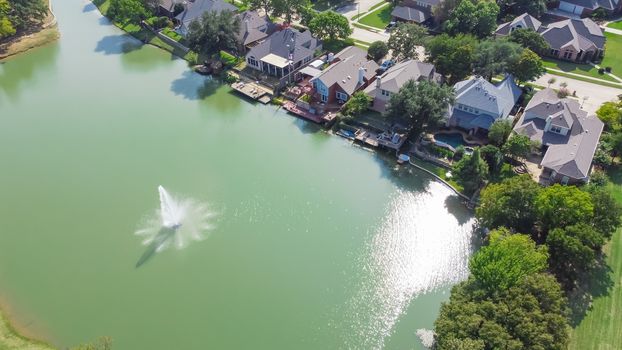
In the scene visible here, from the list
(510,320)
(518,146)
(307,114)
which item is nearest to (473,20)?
(518,146)

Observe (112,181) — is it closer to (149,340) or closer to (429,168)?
(149,340)

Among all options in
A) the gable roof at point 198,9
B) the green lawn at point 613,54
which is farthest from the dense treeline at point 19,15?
the green lawn at point 613,54

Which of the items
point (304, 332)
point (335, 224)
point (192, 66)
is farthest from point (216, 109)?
point (304, 332)

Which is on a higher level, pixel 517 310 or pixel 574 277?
pixel 517 310

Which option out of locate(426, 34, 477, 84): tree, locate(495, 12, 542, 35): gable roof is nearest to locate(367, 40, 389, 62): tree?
locate(426, 34, 477, 84): tree

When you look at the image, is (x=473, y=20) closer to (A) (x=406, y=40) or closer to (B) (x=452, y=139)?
(A) (x=406, y=40)

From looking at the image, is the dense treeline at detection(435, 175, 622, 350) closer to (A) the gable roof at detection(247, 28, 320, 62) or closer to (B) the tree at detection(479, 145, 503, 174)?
(B) the tree at detection(479, 145, 503, 174)

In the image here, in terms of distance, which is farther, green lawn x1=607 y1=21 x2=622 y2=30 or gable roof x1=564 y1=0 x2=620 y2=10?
gable roof x1=564 y1=0 x2=620 y2=10
